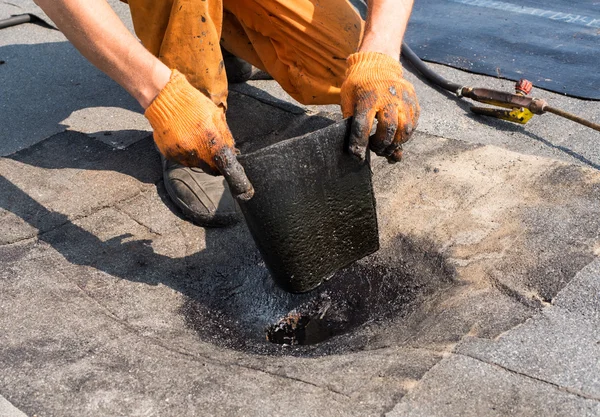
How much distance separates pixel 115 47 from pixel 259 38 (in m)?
0.96

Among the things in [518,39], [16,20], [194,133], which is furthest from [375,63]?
[16,20]

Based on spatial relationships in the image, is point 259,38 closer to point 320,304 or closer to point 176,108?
point 176,108

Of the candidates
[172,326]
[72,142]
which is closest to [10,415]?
[172,326]

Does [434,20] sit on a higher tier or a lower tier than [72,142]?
higher

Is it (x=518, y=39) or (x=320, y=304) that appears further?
(x=518, y=39)

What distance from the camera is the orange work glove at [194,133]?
6.22 ft

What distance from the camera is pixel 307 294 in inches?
94.6

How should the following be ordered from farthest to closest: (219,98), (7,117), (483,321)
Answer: (7,117), (219,98), (483,321)

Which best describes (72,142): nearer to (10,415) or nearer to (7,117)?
(7,117)

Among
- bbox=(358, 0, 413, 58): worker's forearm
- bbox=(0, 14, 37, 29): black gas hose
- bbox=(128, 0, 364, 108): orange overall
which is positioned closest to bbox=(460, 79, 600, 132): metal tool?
bbox=(128, 0, 364, 108): orange overall

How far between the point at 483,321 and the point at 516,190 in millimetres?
798

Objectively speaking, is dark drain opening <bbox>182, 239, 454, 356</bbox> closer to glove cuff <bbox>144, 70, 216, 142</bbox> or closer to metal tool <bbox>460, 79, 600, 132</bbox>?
glove cuff <bbox>144, 70, 216, 142</bbox>

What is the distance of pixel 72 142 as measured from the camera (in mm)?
3070

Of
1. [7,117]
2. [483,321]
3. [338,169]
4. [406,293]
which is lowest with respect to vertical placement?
[7,117]
